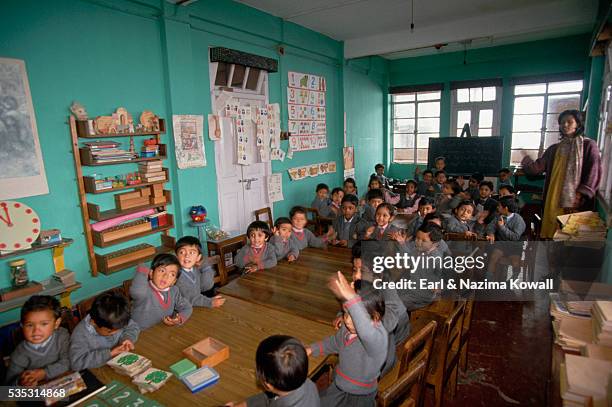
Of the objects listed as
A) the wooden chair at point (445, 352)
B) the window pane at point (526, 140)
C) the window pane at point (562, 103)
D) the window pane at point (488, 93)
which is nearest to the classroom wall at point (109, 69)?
the wooden chair at point (445, 352)

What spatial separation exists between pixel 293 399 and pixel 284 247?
1780 millimetres

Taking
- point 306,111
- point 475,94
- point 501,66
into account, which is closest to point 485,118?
point 475,94

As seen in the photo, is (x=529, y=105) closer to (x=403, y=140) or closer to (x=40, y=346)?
(x=403, y=140)

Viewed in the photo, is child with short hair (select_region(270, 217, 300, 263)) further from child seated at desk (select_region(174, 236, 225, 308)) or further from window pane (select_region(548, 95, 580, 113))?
window pane (select_region(548, 95, 580, 113))

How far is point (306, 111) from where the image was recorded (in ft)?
19.2

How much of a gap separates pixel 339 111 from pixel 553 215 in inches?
163

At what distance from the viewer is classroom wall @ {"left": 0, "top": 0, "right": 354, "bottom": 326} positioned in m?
2.90

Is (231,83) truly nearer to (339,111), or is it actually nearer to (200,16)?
(200,16)

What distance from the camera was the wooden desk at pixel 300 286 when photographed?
2.15 metres

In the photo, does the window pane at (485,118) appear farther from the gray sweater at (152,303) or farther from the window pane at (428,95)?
the gray sweater at (152,303)

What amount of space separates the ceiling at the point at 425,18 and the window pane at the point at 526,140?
6.51 feet

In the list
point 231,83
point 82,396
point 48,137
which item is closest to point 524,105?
point 231,83

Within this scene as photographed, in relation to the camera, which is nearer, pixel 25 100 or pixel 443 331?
pixel 443 331

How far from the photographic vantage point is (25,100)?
9.21 feet
